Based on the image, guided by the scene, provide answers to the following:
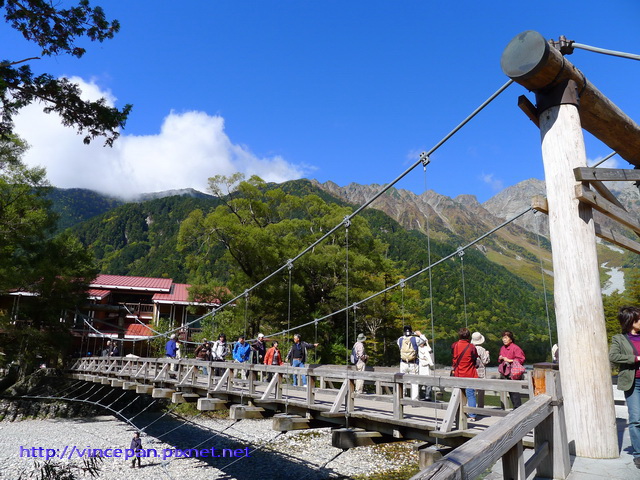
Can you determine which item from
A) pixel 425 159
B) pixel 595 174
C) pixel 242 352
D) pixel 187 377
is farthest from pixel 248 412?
pixel 595 174

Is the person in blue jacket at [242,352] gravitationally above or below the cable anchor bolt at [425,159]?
below

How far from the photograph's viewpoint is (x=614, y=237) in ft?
11.7

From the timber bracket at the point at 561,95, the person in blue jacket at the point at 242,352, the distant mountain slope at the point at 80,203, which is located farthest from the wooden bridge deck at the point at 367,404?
the distant mountain slope at the point at 80,203

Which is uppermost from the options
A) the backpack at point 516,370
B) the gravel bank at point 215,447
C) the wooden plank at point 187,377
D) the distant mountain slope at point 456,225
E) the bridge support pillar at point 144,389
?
the distant mountain slope at point 456,225

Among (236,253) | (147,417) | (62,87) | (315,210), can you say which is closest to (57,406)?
(147,417)

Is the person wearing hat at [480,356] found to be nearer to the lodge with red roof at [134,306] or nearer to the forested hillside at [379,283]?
the forested hillside at [379,283]

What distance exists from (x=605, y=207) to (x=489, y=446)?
2.26m

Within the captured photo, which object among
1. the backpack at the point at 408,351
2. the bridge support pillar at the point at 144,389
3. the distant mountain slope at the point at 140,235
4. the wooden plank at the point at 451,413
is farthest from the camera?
the distant mountain slope at the point at 140,235

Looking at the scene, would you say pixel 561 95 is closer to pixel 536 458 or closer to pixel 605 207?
pixel 605 207

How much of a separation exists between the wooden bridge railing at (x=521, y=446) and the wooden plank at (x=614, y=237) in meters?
1.26

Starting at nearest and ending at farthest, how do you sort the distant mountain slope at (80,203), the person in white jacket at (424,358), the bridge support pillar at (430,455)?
the bridge support pillar at (430,455) → the person in white jacket at (424,358) → the distant mountain slope at (80,203)

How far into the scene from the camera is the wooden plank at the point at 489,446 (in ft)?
5.32

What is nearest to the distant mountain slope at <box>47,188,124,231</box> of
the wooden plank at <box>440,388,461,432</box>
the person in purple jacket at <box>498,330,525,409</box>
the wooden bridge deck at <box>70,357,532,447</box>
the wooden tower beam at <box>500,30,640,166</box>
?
the wooden bridge deck at <box>70,357,532,447</box>

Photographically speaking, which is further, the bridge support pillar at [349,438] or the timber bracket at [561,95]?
the bridge support pillar at [349,438]
